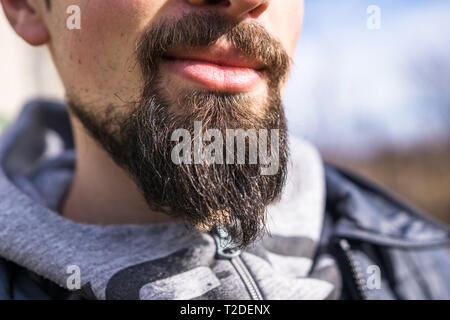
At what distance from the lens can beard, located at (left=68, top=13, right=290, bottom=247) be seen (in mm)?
826

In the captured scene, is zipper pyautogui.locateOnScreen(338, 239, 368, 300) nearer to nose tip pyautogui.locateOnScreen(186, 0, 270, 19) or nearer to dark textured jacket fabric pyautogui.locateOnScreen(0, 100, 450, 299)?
dark textured jacket fabric pyautogui.locateOnScreen(0, 100, 450, 299)

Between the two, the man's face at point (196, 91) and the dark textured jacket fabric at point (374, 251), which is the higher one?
the man's face at point (196, 91)

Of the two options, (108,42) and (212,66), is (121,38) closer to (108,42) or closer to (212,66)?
(108,42)

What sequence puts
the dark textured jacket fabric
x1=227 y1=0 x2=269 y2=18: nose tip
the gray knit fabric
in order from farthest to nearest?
1. the dark textured jacket fabric
2. the gray knit fabric
3. x1=227 y1=0 x2=269 y2=18: nose tip

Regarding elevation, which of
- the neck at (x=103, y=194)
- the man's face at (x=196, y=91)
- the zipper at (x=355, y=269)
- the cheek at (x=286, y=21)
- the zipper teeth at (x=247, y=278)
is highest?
the cheek at (x=286, y=21)

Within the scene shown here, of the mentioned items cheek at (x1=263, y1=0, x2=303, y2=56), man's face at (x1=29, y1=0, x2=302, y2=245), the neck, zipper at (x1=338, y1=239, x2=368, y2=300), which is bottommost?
zipper at (x1=338, y1=239, x2=368, y2=300)

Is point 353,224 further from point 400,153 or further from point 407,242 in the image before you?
point 400,153

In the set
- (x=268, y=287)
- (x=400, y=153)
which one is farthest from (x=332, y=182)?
(x=400, y=153)

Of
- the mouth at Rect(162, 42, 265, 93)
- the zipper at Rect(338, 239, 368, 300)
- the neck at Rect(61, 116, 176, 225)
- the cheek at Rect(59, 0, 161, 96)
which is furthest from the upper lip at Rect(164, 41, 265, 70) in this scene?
the zipper at Rect(338, 239, 368, 300)

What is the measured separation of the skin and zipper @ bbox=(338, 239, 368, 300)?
1.71 feet

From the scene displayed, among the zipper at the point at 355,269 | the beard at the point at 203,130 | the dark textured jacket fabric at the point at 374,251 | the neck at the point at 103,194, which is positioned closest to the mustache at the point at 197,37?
the beard at the point at 203,130

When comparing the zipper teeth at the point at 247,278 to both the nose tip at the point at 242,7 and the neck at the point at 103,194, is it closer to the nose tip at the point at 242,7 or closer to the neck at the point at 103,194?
the neck at the point at 103,194

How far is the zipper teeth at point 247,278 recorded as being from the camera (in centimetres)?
95

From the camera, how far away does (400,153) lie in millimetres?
8039
